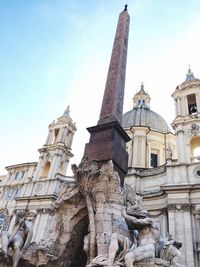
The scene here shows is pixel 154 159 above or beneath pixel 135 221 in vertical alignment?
above

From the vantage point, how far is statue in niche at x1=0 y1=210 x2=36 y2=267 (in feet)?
23.9

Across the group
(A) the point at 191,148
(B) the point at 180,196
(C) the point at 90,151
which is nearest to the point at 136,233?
(C) the point at 90,151

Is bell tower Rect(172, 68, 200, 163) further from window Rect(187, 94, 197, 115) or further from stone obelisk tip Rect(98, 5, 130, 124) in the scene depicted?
stone obelisk tip Rect(98, 5, 130, 124)

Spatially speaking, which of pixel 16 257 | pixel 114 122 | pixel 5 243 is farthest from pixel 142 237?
pixel 114 122

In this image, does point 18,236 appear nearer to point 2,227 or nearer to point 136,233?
point 136,233

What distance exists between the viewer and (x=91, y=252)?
6605 mm

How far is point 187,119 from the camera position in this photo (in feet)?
84.0

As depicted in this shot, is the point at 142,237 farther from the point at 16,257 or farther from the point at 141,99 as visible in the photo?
the point at 141,99

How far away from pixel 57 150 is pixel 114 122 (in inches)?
949

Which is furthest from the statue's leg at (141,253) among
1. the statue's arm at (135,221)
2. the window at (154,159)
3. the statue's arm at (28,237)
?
the window at (154,159)

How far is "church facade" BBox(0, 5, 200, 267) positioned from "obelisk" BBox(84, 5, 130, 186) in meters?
10.5

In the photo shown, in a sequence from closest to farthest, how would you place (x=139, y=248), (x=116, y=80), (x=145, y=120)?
(x=139, y=248) < (x=116, y=80) < (x=145, y=120)

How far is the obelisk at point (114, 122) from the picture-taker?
8.62 meters

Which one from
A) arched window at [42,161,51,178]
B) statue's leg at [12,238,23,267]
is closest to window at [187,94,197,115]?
arched window at [42,161,51,178]
